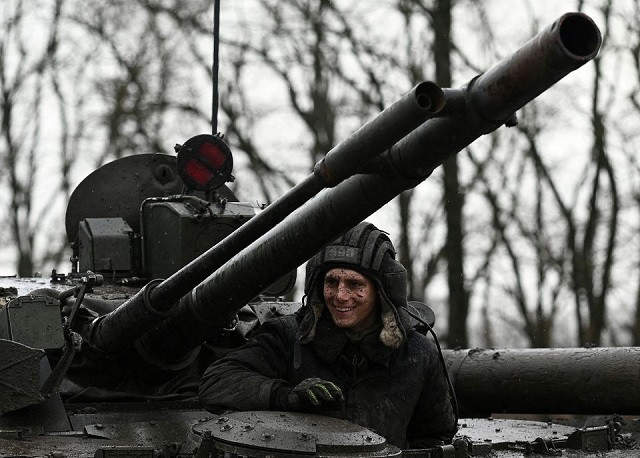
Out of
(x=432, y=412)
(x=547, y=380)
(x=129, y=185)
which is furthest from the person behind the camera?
(x=129, y=185)

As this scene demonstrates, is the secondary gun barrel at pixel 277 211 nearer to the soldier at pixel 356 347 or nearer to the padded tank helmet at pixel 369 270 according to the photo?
the soldier at pixel 356 347

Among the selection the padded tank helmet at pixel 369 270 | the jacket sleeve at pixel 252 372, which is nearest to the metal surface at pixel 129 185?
the jacket sleeve at pixel 252 372

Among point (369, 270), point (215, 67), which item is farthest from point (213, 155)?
point (369, 270)

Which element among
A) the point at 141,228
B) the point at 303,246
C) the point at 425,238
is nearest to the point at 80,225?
the point at 141,228

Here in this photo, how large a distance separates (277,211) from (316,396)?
0.88 metres

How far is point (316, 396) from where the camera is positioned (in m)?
6.65

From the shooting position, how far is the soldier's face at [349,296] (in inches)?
291

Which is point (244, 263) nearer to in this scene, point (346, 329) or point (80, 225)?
point (346, 329)

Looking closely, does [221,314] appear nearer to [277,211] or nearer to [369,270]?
[369,270]

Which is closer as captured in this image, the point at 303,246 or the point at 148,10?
the point at 303,246

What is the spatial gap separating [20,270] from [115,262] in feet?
81.3

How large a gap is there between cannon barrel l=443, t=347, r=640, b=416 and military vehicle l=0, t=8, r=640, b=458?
1 centimetres

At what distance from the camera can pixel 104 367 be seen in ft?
27.2

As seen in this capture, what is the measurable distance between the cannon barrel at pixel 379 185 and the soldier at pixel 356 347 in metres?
0.36
